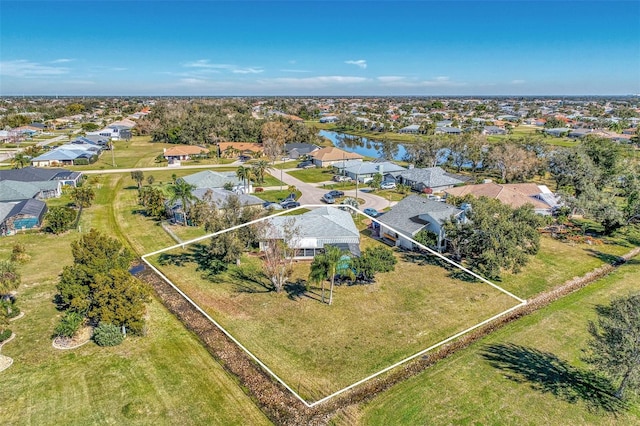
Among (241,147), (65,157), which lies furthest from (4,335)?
(241,147)

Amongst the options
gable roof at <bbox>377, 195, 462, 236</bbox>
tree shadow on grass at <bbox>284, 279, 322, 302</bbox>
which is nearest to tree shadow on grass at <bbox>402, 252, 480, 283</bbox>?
gable roof at <bbox>377, 195, 462, 236</bbox>

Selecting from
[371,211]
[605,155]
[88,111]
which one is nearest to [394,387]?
[371,211]

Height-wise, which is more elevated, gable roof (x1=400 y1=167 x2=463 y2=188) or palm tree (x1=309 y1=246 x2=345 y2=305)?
palm tree (x1=309 y1=246 x2=345 y2=305)

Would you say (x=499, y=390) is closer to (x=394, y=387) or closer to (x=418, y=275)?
(x=394, y=387)

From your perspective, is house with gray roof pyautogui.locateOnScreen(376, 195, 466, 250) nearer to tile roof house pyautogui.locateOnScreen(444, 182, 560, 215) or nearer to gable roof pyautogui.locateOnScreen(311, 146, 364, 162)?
tile roof house pyautogui.locateOnScreen(444, 182, 560, 215)

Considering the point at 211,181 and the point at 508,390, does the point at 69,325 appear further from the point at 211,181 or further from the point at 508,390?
the point at 211,181
